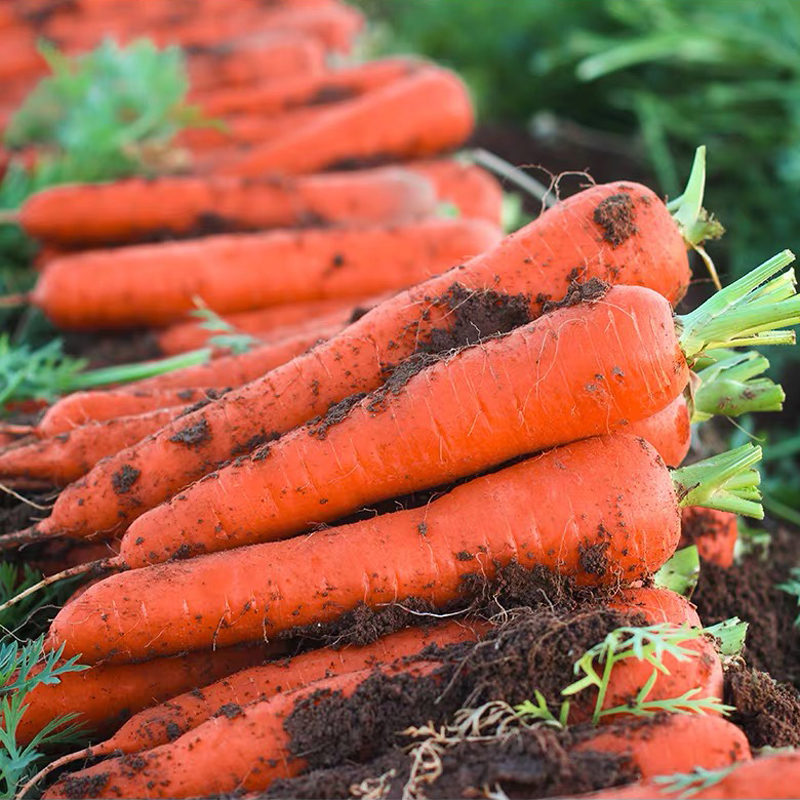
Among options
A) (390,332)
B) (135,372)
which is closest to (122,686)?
(390,332)

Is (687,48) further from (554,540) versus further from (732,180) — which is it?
(554,540)

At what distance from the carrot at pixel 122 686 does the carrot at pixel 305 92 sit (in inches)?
114

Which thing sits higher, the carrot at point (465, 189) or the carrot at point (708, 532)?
the carrot at point (465, 189)

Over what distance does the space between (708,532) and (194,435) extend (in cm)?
Answer: 126

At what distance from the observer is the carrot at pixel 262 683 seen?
1.69 m

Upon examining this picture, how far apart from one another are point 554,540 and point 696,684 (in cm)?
36

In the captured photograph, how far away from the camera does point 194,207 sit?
3.29 meters

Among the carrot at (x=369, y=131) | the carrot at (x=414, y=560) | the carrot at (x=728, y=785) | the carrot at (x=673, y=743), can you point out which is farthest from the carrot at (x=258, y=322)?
the carrot at (x=728, y=785)

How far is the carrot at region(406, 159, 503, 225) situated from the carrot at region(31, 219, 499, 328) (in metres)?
0.58

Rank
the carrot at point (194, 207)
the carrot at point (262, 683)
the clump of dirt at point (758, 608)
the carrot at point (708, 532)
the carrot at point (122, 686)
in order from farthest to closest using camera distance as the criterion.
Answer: the carrot at point (194, 207) < the carrot at point (708, 532) < the clump of dirt at point (758, 608) < the carrot at point (122, 686) < the carrot at point (262, 683)

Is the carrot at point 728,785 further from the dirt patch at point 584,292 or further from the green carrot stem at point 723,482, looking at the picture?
the dirt patch at point 584,292

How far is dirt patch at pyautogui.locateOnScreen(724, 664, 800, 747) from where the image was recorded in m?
1.58

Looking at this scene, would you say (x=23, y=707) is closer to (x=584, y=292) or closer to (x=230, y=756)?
(x=230, y=756)

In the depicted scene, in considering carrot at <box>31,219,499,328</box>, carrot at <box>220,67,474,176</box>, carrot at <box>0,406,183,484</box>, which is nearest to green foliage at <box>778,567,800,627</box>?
carrot at <box>31,219,499,328</box>
